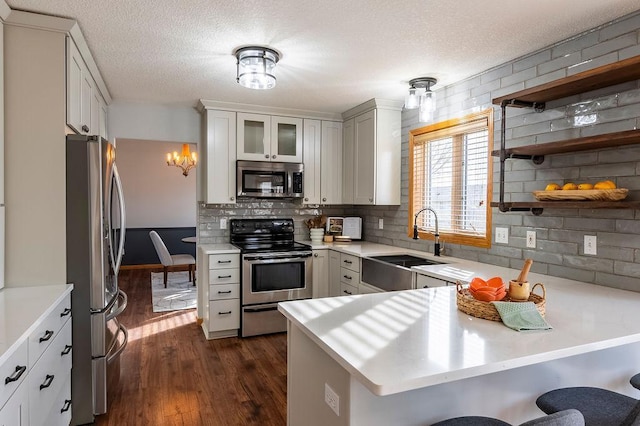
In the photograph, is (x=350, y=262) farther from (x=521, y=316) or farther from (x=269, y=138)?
(x=521, y=316)

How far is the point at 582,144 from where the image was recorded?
6.91 ft

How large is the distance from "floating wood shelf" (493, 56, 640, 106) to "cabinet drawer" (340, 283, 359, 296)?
2.01 meters

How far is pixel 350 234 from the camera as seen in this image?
4664 mm

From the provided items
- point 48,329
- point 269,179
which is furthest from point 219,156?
point 48,329

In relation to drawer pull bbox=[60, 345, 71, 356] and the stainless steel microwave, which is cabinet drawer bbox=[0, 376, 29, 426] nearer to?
drawer pull bbox=[60, 345, 71, 356]

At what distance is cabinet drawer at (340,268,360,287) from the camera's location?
3697 millimetres

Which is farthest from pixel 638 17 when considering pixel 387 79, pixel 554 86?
pixel 387 79

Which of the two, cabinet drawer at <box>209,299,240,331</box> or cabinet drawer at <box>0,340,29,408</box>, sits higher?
cabinet drawer at <box>0,340,29,408</box>

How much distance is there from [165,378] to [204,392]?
41 centimetres

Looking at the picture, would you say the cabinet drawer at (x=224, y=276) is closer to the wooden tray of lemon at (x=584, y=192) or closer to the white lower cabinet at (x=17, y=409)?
the white lower cabinet at (x=17, y=409)

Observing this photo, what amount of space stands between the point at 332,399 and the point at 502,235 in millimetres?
2032

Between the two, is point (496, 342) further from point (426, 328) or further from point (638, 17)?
point (638, 17)

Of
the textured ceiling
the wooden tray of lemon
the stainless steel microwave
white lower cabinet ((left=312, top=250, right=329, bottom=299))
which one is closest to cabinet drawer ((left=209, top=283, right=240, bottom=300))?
white lower cabinet ((left=312, top=250, right=329, bottom=299))

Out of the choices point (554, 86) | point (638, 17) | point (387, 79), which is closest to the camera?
point (638, 17)
